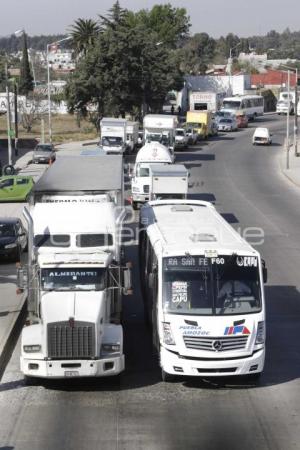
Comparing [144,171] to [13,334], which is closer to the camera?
[13,334]

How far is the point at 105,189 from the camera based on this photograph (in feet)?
73.6

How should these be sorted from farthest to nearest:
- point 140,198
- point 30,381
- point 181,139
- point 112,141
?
point 181,139, point 112,141, point 140,198, point 30,381

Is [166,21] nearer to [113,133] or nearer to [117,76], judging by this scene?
[117,76]

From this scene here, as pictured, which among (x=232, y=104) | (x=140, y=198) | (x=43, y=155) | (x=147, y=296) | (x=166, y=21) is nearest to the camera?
(x=147, y=296)

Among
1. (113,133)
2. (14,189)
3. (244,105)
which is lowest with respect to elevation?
(14,189)

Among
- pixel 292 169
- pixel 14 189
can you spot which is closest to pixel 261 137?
pixel 292 169

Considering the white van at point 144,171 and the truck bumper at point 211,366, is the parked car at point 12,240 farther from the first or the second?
the truck bumper at point 211,366

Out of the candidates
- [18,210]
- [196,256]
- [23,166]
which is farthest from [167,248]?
[23,166]

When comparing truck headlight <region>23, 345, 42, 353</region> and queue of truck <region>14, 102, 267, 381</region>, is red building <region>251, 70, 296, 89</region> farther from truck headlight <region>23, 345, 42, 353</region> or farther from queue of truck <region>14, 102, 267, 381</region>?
truck headlight <region>23, 345, 42, 353</region>

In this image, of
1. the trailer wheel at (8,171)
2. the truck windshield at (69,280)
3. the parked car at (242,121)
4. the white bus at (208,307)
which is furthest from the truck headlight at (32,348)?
the parked car at (242,121)

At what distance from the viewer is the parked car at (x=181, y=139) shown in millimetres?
72312

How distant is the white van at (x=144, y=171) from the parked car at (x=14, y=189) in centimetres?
538

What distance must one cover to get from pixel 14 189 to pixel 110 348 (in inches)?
1172

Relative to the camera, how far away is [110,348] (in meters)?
15.4
